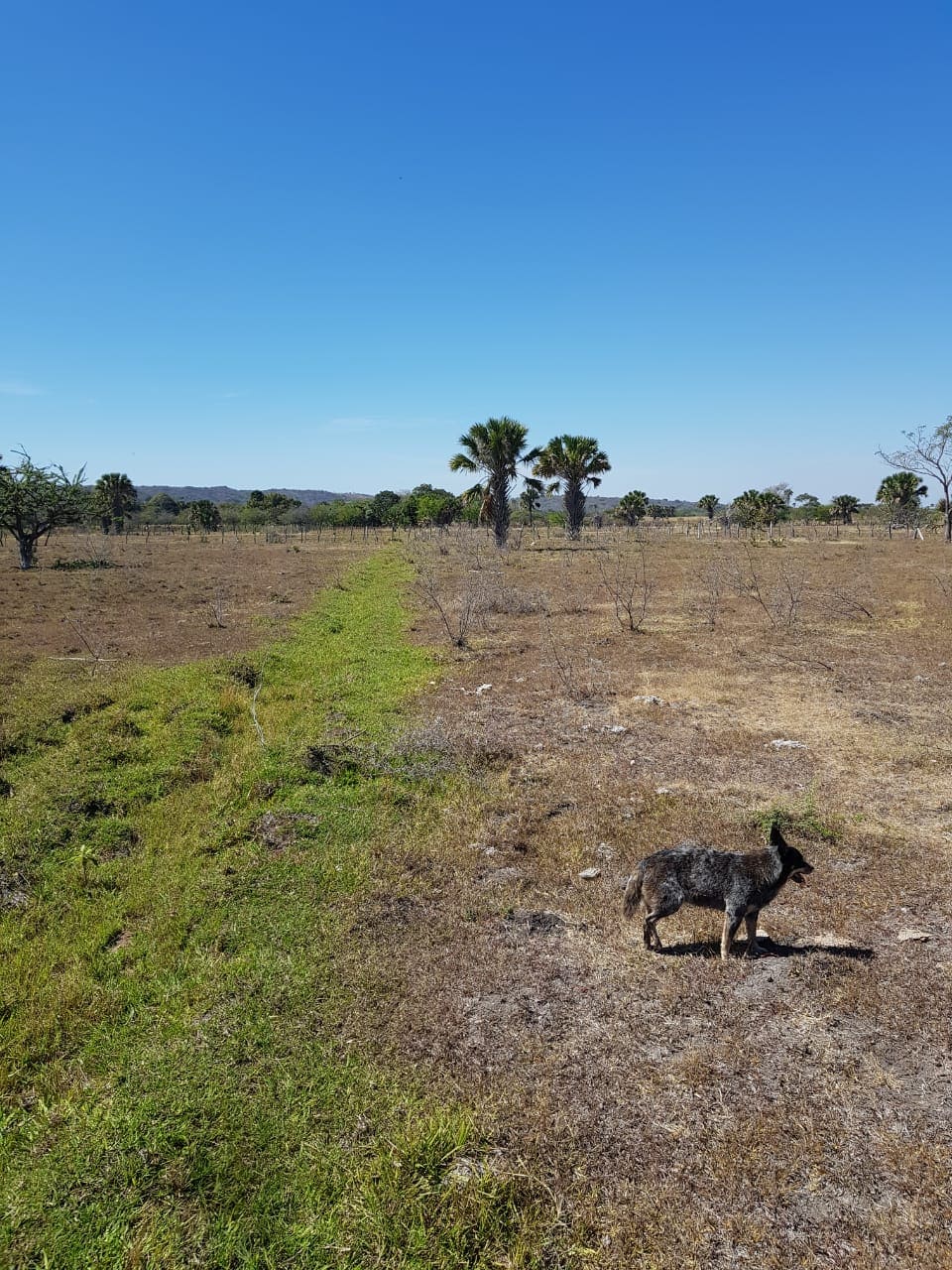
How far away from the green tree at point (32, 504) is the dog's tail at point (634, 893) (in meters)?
38.7

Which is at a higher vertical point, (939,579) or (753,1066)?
(939,579)

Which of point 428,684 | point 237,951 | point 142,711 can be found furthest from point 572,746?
point 142,711

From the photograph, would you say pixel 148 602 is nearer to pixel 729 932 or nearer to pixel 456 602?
pixel 456 602

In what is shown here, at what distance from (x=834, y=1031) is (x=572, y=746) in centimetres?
525

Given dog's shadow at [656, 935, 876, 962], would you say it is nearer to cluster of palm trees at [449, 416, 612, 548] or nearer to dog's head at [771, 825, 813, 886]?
dog's head at [771, 825, 813, 886]

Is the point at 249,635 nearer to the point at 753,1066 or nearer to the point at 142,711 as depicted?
the point at 142,711

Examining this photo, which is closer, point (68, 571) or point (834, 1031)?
point (834, 1031)

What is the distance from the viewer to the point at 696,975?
4.44m

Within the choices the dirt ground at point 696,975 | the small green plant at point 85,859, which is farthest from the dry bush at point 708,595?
the small green plant at point 85,859

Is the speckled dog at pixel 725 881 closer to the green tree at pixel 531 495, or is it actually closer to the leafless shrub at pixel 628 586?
the leafless shrub at pixel 628 586

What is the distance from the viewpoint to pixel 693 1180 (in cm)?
305

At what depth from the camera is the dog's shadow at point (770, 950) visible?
4598mm

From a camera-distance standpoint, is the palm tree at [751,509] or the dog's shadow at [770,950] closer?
the dog's shadow at [770,950]

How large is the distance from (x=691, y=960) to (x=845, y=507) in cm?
8358
